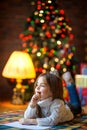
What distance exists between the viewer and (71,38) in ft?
16.4

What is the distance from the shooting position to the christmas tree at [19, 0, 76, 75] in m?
4.70

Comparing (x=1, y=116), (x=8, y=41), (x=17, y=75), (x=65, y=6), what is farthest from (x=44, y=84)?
(x=65, y=6)

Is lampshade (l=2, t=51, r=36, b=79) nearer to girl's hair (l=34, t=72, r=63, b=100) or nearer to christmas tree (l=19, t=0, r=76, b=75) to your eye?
christmas tree (l=19, t=0, r=76, b=75)

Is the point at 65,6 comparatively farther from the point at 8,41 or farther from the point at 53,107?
the point at 53,107

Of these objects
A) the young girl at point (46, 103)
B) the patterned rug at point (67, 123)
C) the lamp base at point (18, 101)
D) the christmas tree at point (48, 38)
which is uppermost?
the christmas tree at point (48, 38)

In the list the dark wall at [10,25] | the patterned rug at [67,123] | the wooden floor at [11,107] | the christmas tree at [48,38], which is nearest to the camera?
the patterned rug at [67,123]

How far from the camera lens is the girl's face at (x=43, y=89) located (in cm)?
209

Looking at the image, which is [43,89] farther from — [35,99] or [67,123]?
[67,123]

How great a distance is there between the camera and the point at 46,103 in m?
2.12

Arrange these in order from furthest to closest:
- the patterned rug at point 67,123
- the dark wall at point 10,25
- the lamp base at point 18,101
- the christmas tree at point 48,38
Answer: the dark wall at point 10,25 → the christmas tree at point 48,38 → the lamp base at point 18,101 → the patterned rug at point 67,123

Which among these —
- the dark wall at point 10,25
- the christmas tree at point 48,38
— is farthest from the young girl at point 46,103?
the dark wall at point 10,25

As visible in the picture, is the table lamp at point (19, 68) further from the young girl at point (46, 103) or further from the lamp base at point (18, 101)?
the young girl at point (46, 103)

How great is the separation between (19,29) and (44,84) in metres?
2.97

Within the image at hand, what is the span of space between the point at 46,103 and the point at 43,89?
0.34 feet
